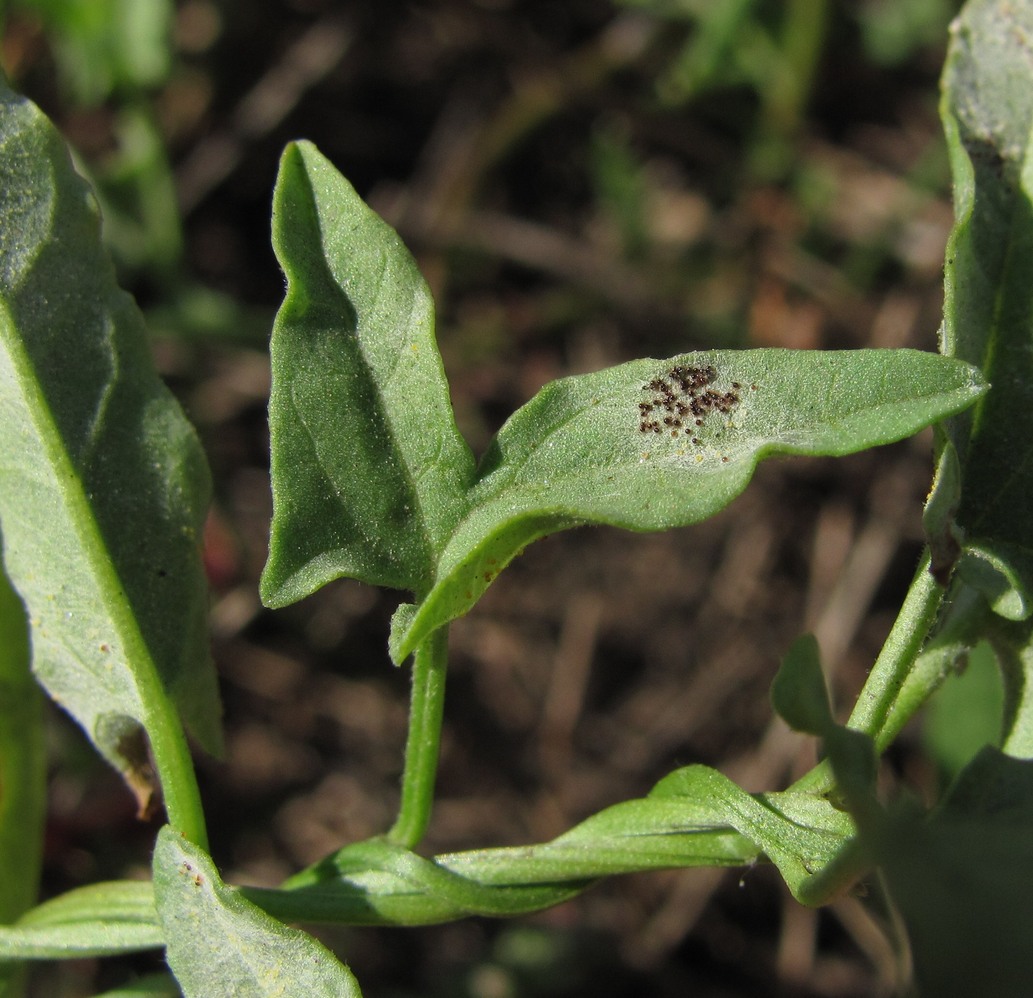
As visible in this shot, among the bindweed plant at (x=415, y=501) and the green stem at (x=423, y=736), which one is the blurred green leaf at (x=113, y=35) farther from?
the green stem at (x=423, y=736)

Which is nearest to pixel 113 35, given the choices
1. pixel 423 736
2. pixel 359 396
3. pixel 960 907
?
pixel 359 396

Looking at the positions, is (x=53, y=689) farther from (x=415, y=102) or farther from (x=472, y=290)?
(x=415, y=102)

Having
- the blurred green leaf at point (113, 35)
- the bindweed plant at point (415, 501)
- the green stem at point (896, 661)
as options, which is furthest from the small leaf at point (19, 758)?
the blurred green leaf at point (113, 35)

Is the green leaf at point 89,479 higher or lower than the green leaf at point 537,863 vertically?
higher

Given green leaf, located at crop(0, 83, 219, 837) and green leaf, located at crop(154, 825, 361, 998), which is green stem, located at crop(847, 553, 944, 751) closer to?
green leaf, located at crop(154, 825, 361, 998)

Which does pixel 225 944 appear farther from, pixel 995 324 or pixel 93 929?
pixel 995 324

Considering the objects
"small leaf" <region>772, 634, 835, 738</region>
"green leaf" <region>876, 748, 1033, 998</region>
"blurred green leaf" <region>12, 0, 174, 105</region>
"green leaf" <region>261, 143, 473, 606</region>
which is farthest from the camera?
"blurred green leaf" <region>12, 0, 174, 105</region>

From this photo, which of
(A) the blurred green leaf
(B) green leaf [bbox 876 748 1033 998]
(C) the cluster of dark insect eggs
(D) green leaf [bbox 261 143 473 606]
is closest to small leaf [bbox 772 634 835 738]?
(B) green leaf [bbox 876 748 1033 998]
